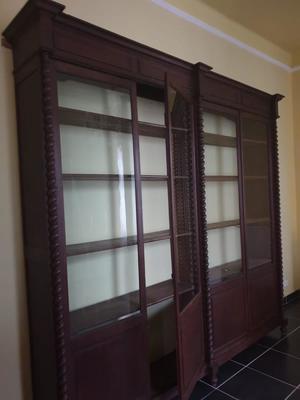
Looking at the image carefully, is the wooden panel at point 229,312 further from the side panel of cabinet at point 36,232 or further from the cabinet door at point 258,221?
the side panel of cabinet at point 36,232

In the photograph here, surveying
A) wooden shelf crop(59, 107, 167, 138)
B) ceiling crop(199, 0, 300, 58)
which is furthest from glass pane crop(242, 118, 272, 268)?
wooden shelf crop(59, 107, 167, 138)

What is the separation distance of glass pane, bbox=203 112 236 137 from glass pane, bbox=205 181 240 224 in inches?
18.2

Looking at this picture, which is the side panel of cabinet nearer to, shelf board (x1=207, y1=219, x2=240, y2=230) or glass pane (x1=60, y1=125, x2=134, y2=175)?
glass pane (x1=60, y1=125, x2=134, y2=175)

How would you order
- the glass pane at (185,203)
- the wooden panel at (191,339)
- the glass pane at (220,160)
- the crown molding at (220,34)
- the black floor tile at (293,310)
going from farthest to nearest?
the black floor tile at (293,310)
the glass pane at (220,160)
the crown molding at (220,34)
the glass pane at (185,203)
the wooden panel at (191,339)

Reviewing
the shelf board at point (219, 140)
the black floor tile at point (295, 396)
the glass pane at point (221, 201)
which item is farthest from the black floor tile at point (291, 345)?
the shelf board at point (219, 140)

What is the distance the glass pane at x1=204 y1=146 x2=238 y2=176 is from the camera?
113 inches

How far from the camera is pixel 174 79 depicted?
2201 millimetres

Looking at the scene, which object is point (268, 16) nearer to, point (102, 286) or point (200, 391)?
point (102, 286)

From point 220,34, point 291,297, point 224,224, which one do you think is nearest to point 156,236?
point 224,224

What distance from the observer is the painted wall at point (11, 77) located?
1.76 meters

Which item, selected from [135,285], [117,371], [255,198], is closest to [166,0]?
[255,198]

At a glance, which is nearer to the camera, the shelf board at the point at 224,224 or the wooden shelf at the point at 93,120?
the wooden shelf at the point at 93,120

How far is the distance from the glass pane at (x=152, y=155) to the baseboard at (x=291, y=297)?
101 inches

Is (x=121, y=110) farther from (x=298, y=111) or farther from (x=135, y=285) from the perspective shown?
(x=298, y=111)
